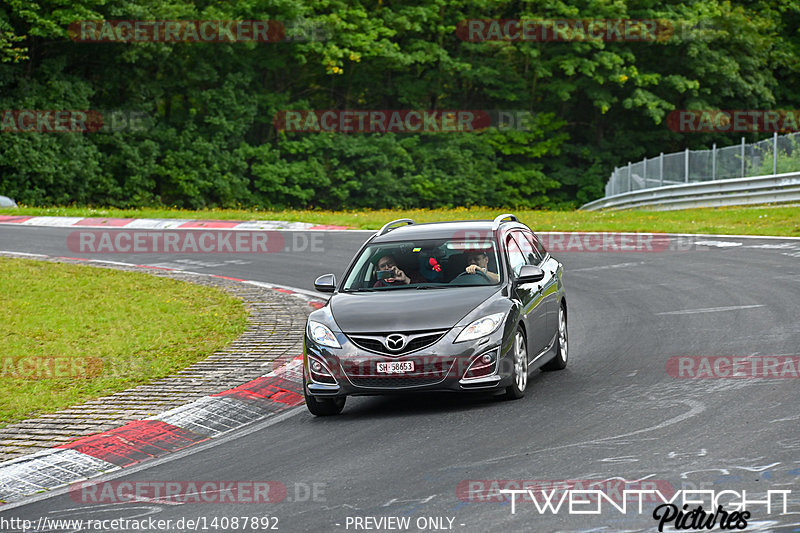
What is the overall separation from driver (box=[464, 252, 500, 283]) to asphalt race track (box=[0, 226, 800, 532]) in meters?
1.16

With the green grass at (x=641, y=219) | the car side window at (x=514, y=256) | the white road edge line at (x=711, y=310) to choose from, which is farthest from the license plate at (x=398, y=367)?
the green grass at (x=641, y=219)

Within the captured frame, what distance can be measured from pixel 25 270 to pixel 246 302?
509 centimetres

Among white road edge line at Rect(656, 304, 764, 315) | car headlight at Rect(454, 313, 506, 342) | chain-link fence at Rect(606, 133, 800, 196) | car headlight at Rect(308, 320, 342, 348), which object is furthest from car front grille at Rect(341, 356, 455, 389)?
chain-link fence at Rect(606, 133, 800, 196)

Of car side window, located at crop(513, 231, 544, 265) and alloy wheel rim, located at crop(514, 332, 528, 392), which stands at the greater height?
car side window, located at crop(513, 231, 544, 265)

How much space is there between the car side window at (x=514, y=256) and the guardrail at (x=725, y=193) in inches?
895

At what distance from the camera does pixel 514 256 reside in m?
11.0

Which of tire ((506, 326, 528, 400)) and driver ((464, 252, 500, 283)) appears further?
driver ((464, 252, 500, 283))

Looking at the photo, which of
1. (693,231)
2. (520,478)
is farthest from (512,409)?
(693,231)

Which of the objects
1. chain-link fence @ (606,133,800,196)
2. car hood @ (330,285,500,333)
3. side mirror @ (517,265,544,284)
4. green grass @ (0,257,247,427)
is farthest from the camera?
chain-link fence @ (606,133,800,196)

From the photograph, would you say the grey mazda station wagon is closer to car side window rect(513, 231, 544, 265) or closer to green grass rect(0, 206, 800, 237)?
car side window rect(513, 231, 544, 265)

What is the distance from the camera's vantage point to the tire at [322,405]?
976 cm

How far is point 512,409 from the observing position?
31.1 feet

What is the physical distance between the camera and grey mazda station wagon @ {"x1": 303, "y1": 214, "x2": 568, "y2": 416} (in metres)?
9.33

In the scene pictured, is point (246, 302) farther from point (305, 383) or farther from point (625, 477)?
point (625, 477)
